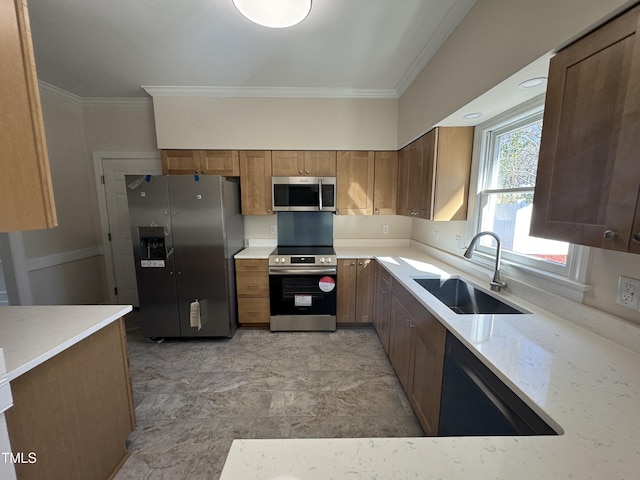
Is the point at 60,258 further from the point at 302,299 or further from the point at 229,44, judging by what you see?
the point at 229,44

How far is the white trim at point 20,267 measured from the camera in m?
2.43

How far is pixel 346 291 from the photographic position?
2791mm

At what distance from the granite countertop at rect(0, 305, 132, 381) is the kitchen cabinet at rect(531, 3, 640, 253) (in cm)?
203

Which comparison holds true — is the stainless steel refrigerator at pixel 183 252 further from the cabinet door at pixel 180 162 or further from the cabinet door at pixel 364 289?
the cabinet door at pixel 364 289

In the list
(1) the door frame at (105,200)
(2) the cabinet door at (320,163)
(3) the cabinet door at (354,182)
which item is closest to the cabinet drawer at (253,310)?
(3) the cabinet door at (354,182)

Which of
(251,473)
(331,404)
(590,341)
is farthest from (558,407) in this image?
(331,404)

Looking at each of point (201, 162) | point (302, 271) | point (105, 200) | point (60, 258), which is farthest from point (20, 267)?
point (302, 271)

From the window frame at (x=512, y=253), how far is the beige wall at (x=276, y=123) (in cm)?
113

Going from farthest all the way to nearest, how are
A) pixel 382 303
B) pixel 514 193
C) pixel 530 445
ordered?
pixel 382 303
pixel 514 193
pixel 530 445

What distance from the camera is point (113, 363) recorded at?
1.35m

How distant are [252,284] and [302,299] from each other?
1.97ft

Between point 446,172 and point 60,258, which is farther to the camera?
point 60,258

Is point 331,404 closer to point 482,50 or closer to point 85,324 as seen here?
point 85,324

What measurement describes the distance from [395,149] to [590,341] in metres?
2.41
